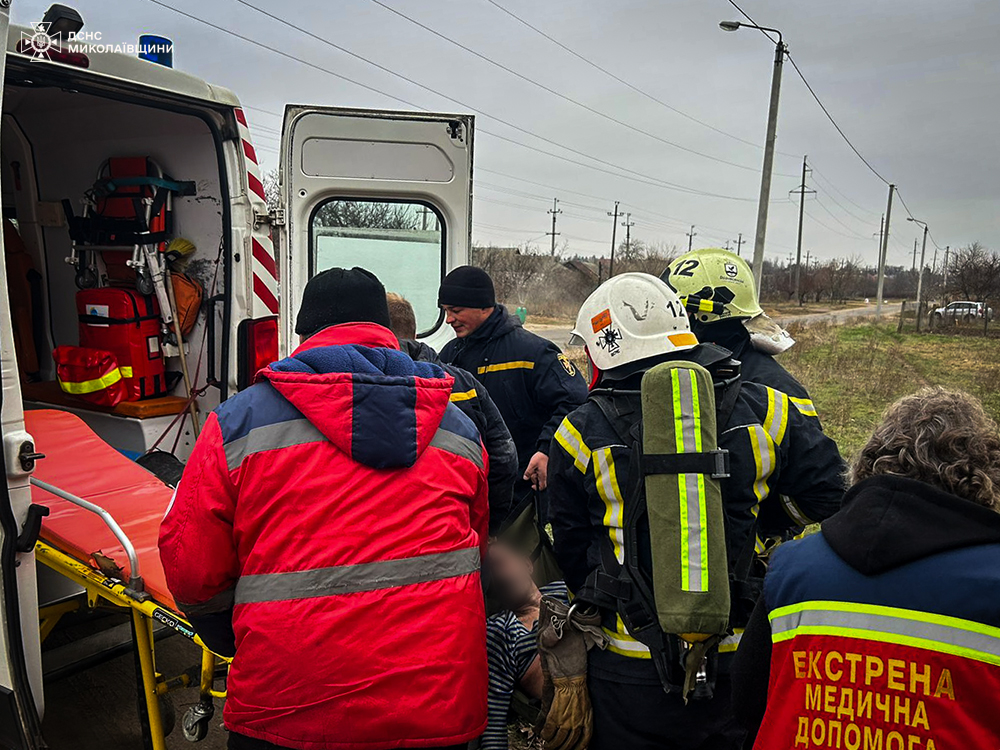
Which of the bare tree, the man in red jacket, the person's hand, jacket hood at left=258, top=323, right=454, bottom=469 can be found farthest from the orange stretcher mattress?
the bare tree

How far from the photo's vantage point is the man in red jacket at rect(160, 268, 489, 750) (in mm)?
1625

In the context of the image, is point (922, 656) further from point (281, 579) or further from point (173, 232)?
point (173, 232)

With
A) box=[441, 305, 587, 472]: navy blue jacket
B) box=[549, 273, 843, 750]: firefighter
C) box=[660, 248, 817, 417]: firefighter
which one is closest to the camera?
box=[549, 273, 843, 750]: firefighter

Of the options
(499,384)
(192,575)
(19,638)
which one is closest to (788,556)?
(192,575)

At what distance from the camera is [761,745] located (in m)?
1.42

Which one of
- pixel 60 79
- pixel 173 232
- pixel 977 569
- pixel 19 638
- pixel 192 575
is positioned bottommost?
pixel 19 638

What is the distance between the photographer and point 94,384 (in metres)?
4.19

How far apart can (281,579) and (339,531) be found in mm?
158

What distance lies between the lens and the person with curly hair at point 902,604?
1.20m

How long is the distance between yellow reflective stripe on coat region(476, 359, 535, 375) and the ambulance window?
70 centimetres

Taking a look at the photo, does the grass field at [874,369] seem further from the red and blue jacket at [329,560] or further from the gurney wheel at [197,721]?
the red and blue jacket at [329,560]

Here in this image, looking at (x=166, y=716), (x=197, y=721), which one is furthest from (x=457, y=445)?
(x=166, y=716)

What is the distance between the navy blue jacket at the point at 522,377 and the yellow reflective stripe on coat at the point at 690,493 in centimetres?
187

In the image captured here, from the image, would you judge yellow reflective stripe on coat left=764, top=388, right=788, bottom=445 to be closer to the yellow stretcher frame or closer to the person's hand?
the person's hand
